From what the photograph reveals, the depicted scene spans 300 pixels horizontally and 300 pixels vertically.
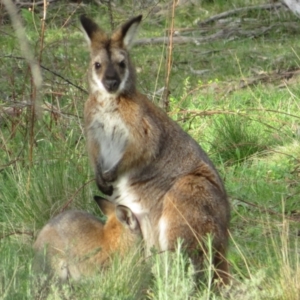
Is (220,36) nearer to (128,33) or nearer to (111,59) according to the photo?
(128,33)

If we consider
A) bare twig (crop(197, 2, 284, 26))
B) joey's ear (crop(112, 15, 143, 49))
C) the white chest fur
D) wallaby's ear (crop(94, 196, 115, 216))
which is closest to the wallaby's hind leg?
wallaby's ear (crop(94, 196, 115, 216))

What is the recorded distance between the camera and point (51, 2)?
12250 millimetres

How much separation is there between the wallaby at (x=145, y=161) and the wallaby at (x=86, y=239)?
15 centimetres

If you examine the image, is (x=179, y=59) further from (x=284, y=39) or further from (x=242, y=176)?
(x=242, y=176)

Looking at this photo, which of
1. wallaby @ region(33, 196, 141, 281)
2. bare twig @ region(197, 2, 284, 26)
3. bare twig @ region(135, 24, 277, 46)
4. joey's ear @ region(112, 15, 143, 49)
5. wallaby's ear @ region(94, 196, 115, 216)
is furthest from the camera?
bare twig @ region(197, 2, 284, 26)

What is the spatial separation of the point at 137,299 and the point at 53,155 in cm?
229

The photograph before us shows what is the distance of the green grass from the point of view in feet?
14.0

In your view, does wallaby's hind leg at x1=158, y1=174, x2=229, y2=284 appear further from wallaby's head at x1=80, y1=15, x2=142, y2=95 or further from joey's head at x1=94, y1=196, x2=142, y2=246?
wallaby's head at x1=80, y1=15, x2=142, y2=95

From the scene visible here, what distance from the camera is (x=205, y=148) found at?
7461mm

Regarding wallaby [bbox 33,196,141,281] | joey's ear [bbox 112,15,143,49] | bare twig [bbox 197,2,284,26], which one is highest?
joey's ear [bbox 112,15,143,49]

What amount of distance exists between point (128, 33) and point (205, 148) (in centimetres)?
213

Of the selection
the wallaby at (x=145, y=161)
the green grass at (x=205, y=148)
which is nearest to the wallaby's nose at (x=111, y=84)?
the wallaby at (x=145, y=161)

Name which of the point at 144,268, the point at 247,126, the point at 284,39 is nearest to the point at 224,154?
the point at 247,126

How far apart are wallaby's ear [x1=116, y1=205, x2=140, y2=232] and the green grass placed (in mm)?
314
